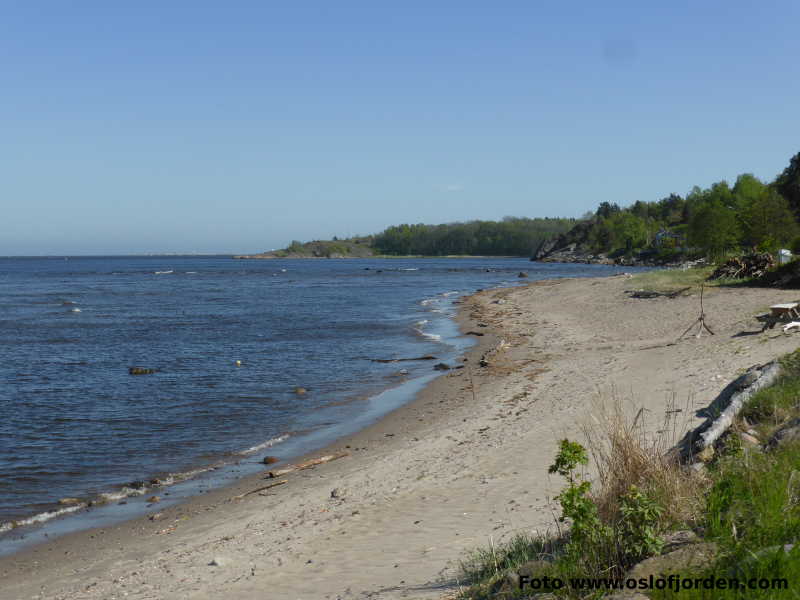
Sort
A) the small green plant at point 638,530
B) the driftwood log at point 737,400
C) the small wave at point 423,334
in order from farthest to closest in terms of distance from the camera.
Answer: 1. the small wave at point 423,334
2. the driftwood log at point 737,400
3. the small green plant at point 638,530

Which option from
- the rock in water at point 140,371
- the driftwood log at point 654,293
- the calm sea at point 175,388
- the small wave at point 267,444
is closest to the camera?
the calm sea at point 175,388

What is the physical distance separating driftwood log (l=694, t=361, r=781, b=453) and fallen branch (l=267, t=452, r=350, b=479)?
7667mm

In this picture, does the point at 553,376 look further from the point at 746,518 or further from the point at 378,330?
the point at 378,330

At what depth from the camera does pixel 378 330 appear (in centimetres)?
3734

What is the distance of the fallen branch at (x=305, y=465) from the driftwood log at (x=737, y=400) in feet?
25.2

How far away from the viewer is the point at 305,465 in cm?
1366

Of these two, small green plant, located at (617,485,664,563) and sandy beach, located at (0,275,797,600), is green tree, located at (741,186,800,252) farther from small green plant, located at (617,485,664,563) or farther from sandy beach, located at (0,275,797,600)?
small green plant, located at (617,485,664,563)

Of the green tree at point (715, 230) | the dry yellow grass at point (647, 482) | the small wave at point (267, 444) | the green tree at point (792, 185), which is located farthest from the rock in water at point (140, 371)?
the green tree at point (792, 185)

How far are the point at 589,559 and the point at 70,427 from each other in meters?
15.4

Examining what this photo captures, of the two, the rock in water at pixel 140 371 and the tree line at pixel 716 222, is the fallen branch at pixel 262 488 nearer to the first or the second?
the rock in water at pixel 140 371

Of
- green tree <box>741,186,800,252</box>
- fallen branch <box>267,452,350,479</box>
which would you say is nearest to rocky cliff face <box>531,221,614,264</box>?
green tree <box>741,186,800,252</box>

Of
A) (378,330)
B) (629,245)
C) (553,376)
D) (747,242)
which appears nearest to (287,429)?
(553,376)

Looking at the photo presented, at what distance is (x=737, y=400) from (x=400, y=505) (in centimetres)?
467

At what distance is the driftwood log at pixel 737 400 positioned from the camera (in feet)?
26.2
